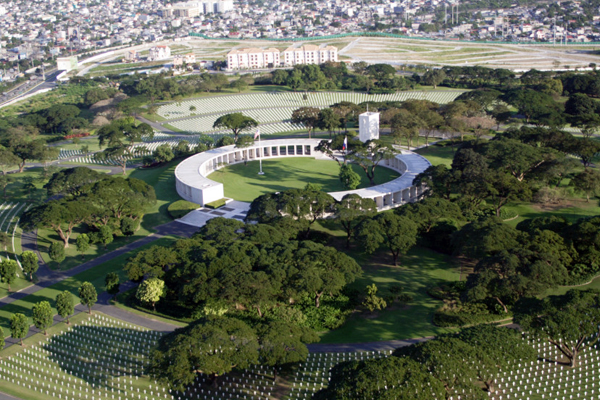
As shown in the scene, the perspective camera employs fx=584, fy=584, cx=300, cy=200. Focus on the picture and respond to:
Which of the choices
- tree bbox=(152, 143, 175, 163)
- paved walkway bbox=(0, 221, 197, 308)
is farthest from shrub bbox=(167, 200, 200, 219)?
tree bbox=(152, 143, 175, 163)

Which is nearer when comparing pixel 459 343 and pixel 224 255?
pixel 459 343

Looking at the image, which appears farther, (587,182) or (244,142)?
(244,142)

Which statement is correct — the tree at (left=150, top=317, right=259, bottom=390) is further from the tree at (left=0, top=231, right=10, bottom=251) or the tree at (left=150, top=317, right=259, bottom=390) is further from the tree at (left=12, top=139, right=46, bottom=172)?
the tree at (left=12, top=139, right=46, bottom=172)

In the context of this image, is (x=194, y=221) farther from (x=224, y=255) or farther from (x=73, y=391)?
(x=73, y=391)

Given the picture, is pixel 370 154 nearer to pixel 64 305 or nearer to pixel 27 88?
pixel 64 305

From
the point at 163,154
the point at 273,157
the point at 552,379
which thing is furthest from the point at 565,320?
the point at 163,154

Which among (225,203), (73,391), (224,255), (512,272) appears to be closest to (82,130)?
(225,203)

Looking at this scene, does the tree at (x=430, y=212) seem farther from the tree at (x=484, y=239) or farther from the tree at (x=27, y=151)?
the tree at (x=27, y=151)
